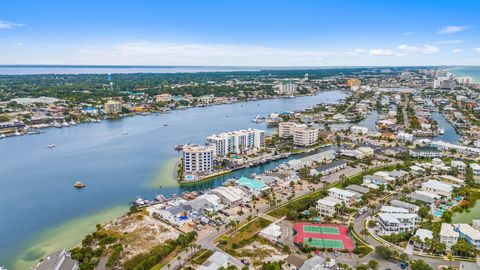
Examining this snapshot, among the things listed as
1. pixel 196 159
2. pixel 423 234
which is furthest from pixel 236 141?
pixel 423 234

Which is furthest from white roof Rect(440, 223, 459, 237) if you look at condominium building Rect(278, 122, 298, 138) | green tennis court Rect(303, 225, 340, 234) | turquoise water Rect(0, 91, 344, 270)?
condominium building Rect(278, 122, 298, 138)

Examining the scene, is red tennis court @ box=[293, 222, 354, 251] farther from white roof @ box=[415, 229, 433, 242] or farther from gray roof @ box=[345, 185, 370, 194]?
gray roof @ box=[345, 185, 370, 194]

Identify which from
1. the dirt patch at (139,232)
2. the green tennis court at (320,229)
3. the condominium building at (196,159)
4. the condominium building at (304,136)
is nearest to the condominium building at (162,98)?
the condominium building at (304,136)

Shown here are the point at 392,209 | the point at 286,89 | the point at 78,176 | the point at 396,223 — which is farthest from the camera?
the point at 286,89

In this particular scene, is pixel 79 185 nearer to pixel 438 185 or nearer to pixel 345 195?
pixel 345 195

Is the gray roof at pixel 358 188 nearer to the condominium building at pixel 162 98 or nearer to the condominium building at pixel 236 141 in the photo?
the condominium building at pixel 236 141

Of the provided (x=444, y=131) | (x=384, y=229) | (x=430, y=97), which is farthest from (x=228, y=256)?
(x=430, y=97)
